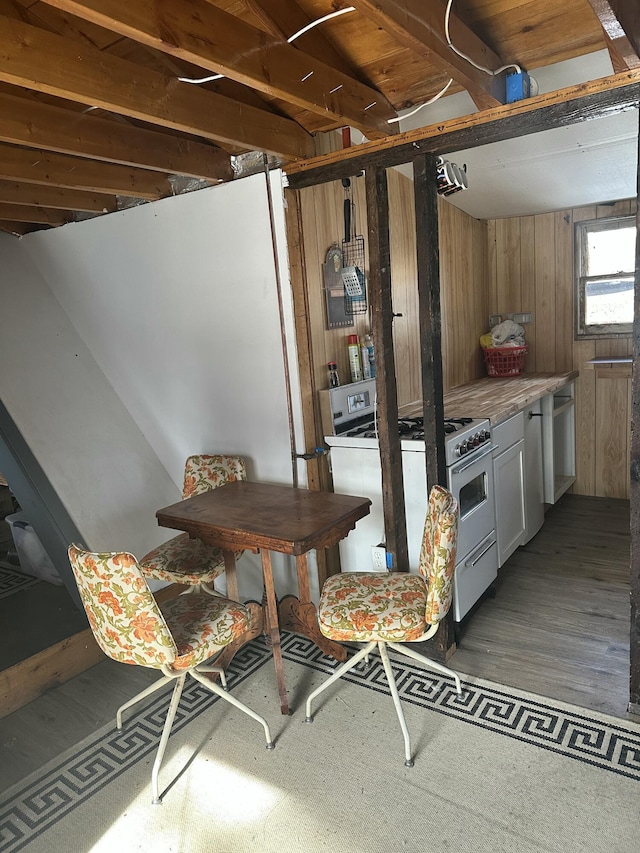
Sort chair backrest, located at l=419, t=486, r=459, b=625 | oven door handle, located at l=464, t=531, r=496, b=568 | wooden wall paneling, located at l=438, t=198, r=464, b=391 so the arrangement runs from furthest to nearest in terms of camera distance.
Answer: wooden wall paneling, located at l=438, t=198, r=464, b=391, oven door handle, located at l=464, t=531, r=496, b=568, chair backrest, located at l=419, t=486, r=459, b=625

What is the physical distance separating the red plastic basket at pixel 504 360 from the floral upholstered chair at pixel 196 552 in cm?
222

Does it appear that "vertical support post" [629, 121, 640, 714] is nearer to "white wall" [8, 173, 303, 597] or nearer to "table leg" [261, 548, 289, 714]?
"table leg" [261, 548, 289, 714]

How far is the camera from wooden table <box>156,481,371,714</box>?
2.28 meters

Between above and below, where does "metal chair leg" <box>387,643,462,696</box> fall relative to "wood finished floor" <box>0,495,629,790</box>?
above

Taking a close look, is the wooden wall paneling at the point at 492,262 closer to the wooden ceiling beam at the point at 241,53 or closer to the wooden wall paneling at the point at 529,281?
the wooden wall paneling at the point at 529,281

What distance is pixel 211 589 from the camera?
322 centimetres

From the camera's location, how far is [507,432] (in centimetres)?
323

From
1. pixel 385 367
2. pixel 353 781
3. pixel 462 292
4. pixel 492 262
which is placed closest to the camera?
pixel 353 781

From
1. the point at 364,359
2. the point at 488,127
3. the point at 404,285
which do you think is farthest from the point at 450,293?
the point at 488,127

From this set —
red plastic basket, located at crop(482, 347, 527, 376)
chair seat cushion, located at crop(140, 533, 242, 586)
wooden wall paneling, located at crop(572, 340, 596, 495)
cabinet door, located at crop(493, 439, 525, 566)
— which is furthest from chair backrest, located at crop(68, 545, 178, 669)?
wooden wall paneling, located at crop(572, 340, 596, 495)

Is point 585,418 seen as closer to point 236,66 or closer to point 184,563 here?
point 184,563

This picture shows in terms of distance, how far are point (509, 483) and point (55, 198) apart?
275 centimetres

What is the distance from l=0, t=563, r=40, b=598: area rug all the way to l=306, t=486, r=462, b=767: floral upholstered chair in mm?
2028

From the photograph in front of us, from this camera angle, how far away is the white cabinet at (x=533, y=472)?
357 cm
